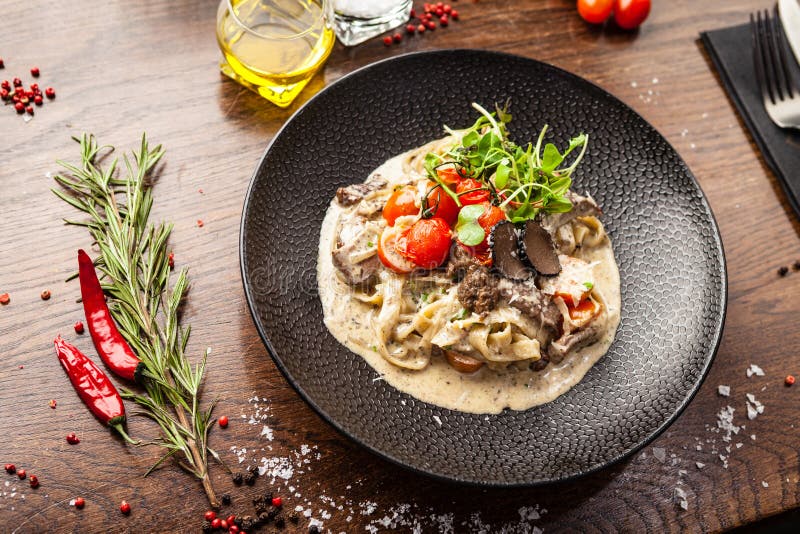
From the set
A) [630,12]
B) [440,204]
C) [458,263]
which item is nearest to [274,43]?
[440,204]

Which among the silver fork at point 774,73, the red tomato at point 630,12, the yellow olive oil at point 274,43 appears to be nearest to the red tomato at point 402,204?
the yellow olive oil at point 274,43

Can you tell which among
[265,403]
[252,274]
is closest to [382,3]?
[252,274]

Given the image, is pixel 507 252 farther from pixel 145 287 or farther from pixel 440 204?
pixel 145 287

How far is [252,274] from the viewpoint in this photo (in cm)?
421

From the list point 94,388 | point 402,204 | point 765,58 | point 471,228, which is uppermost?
point 765,58

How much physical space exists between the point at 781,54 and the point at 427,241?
11.2 feet

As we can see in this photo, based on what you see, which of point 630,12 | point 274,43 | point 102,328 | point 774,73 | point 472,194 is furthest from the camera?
point 630,12

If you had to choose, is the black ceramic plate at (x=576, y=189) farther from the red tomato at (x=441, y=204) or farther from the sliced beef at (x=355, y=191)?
the red tomato at (x=441, y=204)

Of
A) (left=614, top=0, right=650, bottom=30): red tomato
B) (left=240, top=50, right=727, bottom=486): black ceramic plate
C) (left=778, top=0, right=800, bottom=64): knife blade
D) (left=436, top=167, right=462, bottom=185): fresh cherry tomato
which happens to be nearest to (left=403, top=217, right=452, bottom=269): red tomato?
(left=436, top=167, right=462, bottom=185): fresh cherry tomato

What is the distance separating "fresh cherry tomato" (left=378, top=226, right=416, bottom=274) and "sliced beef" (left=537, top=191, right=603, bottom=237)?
36.5 inches

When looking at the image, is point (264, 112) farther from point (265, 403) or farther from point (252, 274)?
point (265, 403)

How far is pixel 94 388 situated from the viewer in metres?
4.16

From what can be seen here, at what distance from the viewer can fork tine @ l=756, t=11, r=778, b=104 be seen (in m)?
5.52

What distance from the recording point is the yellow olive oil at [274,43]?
4.91 metres
